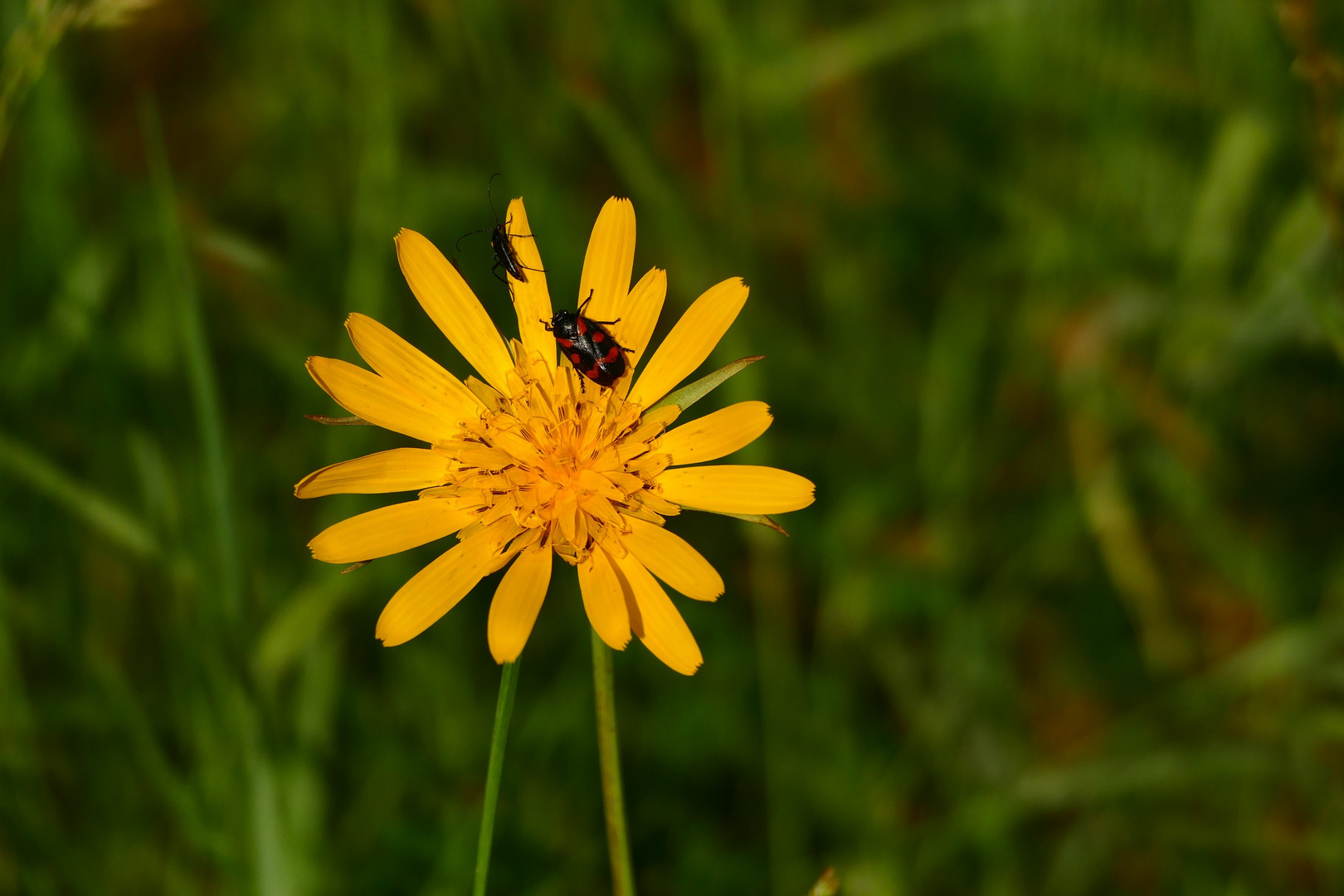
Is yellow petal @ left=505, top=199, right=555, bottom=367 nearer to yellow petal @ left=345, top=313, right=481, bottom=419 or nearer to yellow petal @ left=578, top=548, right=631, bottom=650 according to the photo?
yellow petal @ left=345, top=313, right=481, bottom=419

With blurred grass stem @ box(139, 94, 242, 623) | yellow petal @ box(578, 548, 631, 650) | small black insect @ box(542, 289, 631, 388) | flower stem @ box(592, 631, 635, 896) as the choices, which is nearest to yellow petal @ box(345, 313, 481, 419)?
small black insect @ box(542, 289, 631, 388)

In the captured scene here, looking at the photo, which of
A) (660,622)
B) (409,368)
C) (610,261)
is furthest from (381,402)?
(660,622)

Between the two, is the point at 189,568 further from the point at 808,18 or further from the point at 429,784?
the point at 808,18

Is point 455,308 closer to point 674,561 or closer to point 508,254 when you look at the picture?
point 508,254

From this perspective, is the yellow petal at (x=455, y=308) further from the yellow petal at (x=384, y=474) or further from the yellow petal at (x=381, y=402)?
the yellow petal at (x=384, y=474)

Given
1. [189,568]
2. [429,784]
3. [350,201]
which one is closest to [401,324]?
[350,201]
